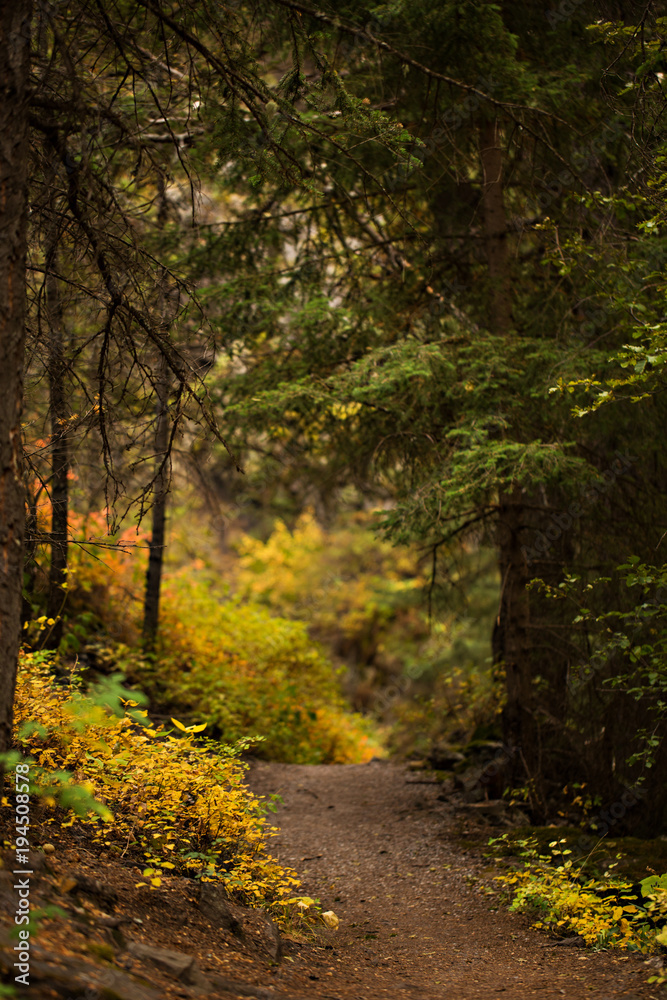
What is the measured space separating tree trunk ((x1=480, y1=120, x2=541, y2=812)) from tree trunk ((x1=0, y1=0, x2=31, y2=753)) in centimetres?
477

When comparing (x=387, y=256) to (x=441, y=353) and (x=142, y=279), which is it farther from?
(x=142, y=279)

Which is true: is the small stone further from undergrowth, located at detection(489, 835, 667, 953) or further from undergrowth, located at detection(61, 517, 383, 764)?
undergrowth, located at detection(61, 517, 383, 764)

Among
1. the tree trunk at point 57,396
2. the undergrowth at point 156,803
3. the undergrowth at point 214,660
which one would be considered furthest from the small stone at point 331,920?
the undergrowth at point 214,660

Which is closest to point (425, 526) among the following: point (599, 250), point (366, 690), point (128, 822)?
point (599, 250)

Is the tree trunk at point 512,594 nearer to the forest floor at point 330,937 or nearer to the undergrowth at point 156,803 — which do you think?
the forest floor at point 330,937

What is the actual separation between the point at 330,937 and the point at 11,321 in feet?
13.2

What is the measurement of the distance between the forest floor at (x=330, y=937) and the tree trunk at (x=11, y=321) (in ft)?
2.88

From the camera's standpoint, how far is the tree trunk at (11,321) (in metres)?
2.87

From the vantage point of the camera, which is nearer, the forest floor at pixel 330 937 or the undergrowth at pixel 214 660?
the forest floor at pixel 330 937

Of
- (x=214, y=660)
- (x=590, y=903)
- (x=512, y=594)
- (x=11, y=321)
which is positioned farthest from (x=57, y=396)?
(x=214, y=660)

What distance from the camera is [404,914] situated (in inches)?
199

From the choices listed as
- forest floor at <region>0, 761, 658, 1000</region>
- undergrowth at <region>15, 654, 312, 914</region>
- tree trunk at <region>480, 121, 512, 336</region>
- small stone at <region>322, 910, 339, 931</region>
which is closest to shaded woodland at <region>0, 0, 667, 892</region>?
tree trunk at <region>480, 121, 512, 336</region>

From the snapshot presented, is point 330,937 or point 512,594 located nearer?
point 330,937

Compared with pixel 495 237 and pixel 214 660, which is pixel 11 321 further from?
pixel 214 660
